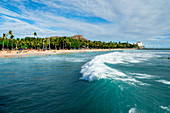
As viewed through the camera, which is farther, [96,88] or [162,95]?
[96,88]

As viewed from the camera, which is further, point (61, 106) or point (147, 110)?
point (61, 106)

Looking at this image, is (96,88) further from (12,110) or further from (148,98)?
→ (12,110)

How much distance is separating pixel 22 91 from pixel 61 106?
436 centimetres

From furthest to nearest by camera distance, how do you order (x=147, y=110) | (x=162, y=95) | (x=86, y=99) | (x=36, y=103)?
(x=162, y=95) < (x=86, y=99) < (x=36, y=103) < (x=147, y=110)

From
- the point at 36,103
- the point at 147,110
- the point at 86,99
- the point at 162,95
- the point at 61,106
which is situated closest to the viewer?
the point at 147,110

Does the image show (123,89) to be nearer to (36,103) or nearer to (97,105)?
(97,105)

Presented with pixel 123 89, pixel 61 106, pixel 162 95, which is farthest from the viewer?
pixel 123 89

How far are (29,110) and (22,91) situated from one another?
Answer: 131 inches

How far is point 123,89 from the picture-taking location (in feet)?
28.1

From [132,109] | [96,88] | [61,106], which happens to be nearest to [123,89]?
[96,88]

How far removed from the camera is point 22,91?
28.1 ft

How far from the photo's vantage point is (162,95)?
25.5 feet

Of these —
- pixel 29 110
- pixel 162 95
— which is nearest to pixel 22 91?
pixel 29 110

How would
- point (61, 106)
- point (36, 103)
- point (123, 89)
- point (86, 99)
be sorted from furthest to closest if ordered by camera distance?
point (123, 89) → point (86, 99) → point (36, 103) → point (61, 106)
